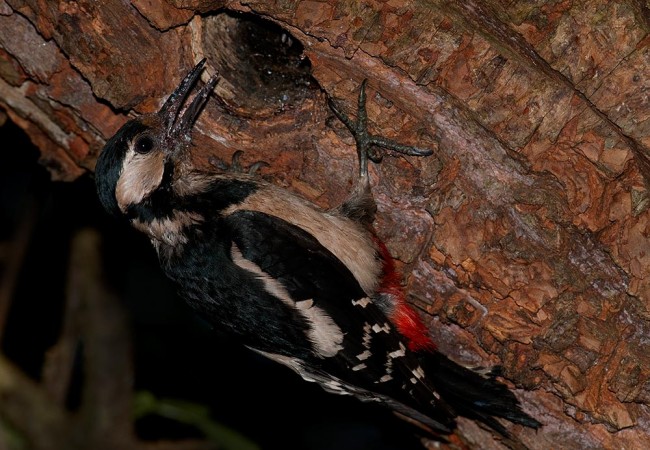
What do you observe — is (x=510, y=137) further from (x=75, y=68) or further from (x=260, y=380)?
(x=260, y=380)

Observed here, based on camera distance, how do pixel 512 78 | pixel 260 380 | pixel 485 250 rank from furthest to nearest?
pixel 260 380 < pixel 485 250 < pixel 512 78

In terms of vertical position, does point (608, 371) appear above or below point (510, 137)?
below

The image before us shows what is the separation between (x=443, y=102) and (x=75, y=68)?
1.56 metres

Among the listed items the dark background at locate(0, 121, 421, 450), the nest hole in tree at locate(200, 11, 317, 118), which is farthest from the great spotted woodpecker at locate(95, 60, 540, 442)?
the dark background at locate(0, 121, 421, 450)

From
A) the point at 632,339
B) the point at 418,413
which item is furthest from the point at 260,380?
the point at 632,339

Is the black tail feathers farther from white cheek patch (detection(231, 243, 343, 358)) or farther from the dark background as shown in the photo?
the dark background

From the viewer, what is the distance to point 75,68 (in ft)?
11.1

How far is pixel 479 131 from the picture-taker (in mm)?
3223

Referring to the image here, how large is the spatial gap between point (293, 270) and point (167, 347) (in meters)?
1.76

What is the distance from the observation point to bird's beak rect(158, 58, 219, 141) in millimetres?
3383

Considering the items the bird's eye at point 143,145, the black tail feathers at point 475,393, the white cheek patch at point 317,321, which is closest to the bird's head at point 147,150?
the bird's eye at point 143,145

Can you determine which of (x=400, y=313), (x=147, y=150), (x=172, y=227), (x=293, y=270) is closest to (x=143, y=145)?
(x=147, y=150)

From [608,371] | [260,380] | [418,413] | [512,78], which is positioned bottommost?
[260,380]

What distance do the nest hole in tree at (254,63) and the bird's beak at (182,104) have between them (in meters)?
0.08
